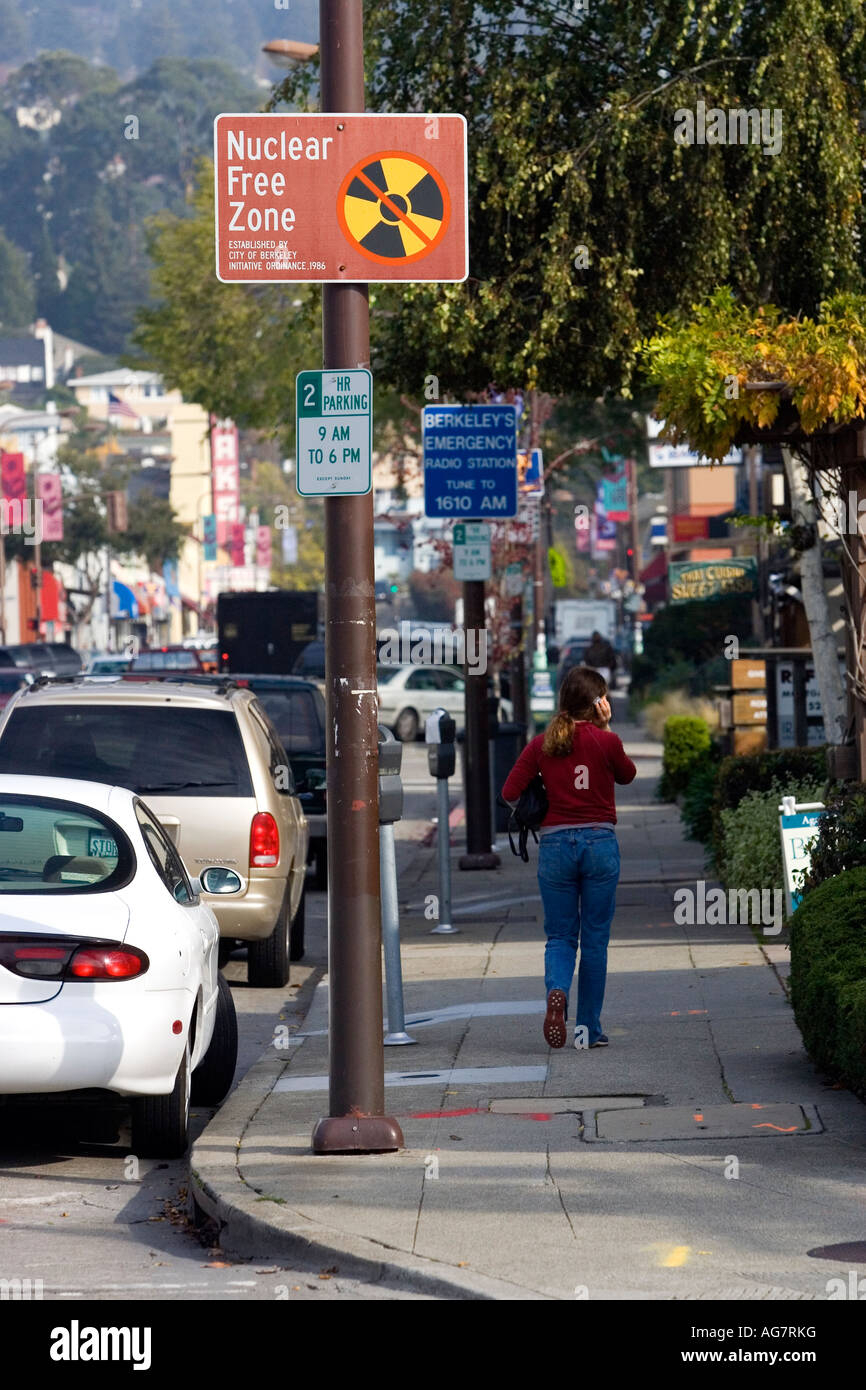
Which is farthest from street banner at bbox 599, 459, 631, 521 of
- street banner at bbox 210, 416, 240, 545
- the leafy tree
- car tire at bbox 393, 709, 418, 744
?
the leafy tree

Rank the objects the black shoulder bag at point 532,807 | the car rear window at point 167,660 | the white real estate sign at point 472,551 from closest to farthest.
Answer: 1. the black shoulder bag at point 532,807
2. the white real estate sign at point 472,551
3. the car rear window at point 167,660

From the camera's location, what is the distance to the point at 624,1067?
29.4 ft

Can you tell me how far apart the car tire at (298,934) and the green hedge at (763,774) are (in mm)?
3049

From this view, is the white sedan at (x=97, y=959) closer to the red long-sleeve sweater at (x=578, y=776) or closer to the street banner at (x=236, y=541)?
the red long-sleeve sweater at (x=578, y=776)

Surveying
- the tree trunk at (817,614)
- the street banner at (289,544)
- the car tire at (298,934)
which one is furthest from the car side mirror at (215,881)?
the street banner at (289,544)

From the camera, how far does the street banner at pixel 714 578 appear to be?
73.7 feet

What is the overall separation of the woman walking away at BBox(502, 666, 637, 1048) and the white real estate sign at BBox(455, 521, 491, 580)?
7.73 m

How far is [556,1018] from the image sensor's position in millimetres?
9289

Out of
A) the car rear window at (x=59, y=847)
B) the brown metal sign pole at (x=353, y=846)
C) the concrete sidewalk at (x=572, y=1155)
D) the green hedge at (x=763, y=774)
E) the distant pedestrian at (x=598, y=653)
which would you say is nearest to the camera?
the concrete sidewalk at (x=572, y=1155)

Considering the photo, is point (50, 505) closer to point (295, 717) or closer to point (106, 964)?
point (295, 717)

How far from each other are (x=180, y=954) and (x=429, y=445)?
9.79 m

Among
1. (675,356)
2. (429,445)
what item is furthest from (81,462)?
(675,356)
